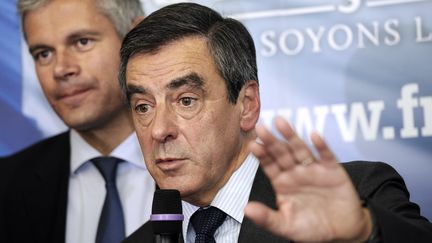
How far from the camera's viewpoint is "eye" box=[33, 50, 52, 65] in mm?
4004

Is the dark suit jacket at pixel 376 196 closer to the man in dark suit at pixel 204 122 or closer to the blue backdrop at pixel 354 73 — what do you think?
the man in dark suit at pixel 204 122

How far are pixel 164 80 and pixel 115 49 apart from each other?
105 centimetres

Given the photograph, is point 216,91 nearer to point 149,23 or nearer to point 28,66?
point 149,23

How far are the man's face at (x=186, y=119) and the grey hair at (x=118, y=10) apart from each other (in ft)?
3.04

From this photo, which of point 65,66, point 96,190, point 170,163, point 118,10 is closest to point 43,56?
point 65,66

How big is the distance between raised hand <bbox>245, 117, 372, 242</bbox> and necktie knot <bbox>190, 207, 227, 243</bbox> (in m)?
0.80

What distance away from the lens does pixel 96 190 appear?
4.01 metres

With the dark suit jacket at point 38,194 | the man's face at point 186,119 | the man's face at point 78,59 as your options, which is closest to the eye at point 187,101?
the man's face at point 186,119

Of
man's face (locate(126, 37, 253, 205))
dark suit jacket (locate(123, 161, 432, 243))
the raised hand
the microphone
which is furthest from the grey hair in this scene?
the raised hand

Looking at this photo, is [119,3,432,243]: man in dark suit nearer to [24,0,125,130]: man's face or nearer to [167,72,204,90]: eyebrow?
[167,72,204,90]: eyebrow

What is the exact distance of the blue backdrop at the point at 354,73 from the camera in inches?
145

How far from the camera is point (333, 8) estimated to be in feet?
12.4

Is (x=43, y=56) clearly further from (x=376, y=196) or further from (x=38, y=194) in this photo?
(x=376, y=196)

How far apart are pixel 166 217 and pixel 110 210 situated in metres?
1.53
